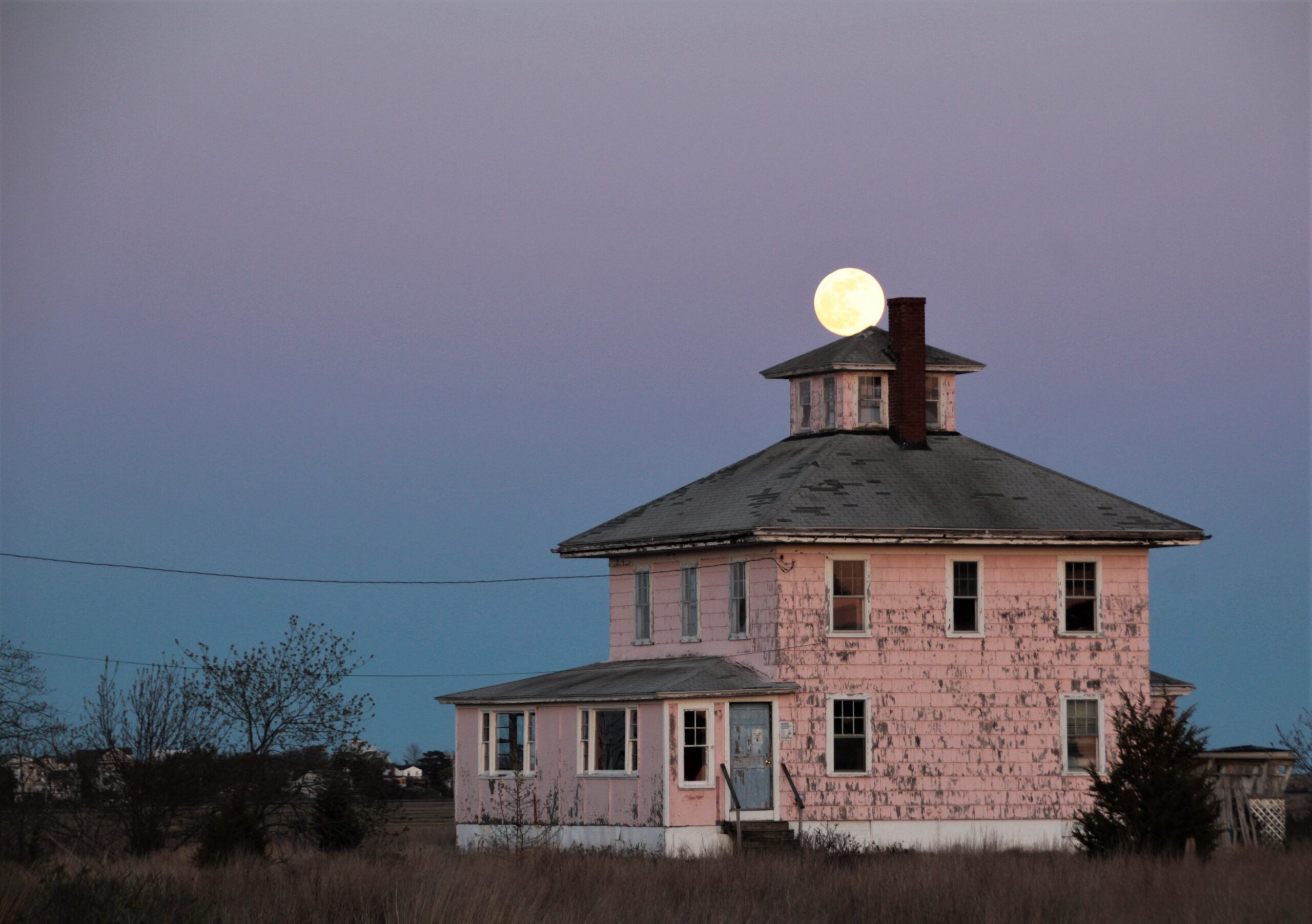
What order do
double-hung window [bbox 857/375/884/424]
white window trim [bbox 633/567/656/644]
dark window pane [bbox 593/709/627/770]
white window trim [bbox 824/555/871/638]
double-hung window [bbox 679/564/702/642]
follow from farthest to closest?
double-hung window [bbox 857/375/884/424] < white window trim [bbox 633/567/656/644] < double-hung window [bbox 679/564/702/642] < dark window pane [bbox 593/709/627/770] < white window trim [bbox 824/555/871/638]

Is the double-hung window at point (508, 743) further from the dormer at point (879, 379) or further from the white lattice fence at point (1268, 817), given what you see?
the white lattice fence at point (1268, 817)

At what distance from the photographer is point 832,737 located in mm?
36344

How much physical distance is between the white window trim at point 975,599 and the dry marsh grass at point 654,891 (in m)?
8.87

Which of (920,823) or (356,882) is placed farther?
(920,823)

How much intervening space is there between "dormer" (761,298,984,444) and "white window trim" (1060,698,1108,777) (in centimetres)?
655

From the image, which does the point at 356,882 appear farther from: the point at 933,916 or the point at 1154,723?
the point at 1154,723

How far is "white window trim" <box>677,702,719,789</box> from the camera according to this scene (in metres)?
34.9

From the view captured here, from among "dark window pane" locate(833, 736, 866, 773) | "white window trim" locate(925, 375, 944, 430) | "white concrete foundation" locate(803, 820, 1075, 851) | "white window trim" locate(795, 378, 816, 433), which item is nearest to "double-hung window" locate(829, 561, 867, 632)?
"dark window pane" locate(833, 736, 866, 773)

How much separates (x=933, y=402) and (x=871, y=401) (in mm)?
1481

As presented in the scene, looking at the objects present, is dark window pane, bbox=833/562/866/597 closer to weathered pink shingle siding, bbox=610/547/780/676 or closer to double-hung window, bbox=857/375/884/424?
weathered pink shingle siding, bbox=610/547/780/676

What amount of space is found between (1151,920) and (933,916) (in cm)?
245

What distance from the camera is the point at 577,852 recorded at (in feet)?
100

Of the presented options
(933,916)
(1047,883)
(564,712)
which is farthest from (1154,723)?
(564,712)

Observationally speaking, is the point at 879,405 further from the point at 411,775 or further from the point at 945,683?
the point at 411,775
